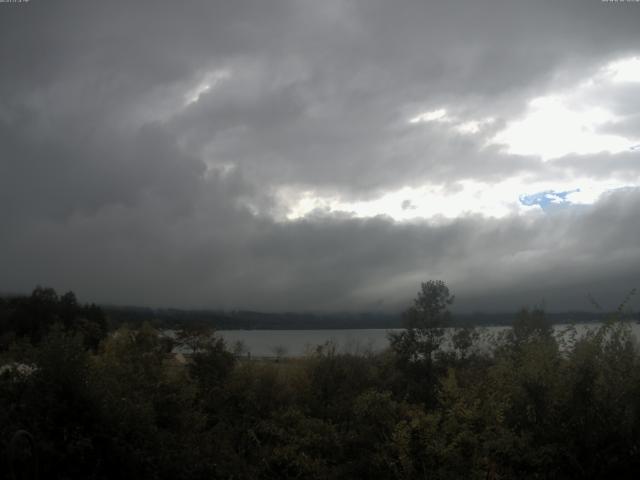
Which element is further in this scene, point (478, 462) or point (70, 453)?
point (478, 462)

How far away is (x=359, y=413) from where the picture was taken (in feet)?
57.1

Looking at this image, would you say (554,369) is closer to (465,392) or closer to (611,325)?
Result: (611,325)

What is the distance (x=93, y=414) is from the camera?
12.2 meters

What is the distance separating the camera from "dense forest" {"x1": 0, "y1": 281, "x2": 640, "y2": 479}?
12.0 metres

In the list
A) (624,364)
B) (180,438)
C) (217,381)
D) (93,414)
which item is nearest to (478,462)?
(624,364)

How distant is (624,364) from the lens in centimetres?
1360

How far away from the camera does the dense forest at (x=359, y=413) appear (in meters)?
12.0

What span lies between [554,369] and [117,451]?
33.8 feet

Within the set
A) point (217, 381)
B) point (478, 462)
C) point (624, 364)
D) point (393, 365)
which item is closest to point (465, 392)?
point (478, 462)

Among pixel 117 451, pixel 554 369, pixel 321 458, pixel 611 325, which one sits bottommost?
pixel 321 458

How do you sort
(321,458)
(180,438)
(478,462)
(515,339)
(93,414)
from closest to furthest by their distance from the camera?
(93,414)
(478,462)
(180,438)
(321,458)
(515,339)

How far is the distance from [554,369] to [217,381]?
542 inches

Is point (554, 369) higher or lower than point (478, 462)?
higher

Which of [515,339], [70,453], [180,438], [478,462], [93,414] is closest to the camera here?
[70,453]
